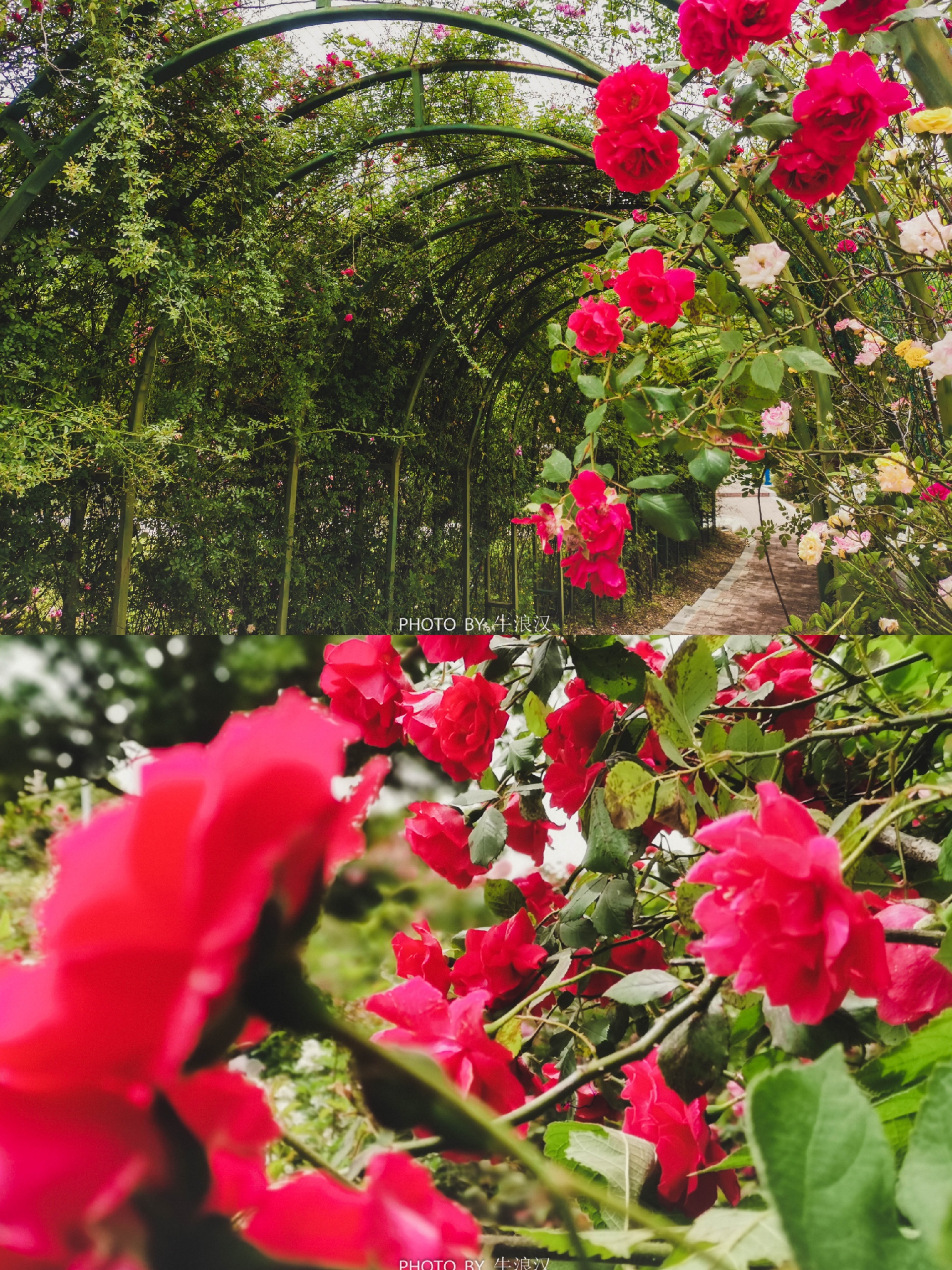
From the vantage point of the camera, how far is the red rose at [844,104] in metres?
0.97

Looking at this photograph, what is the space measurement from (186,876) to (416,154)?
272 centimetres

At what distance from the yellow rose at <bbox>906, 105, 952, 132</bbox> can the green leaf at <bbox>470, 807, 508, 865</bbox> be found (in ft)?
3.23

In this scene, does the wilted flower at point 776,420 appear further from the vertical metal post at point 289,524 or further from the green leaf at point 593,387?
the vertical metal post at point 289,524

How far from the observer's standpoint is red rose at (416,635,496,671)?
50 cm

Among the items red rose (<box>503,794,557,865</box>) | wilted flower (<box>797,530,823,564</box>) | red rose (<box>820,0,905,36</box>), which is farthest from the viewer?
wilted flower (<box>797,530,823,564</box>)

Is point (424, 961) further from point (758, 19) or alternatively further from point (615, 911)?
point (758, 19)

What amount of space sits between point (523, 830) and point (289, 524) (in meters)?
2.13

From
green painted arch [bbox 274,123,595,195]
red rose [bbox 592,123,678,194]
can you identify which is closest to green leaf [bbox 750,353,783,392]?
red rose [bbox 592,123,678,194]

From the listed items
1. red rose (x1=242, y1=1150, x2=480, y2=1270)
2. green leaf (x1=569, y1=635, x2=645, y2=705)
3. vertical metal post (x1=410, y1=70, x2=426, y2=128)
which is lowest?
red rose (x1=242, y1=1150, x2=480, y2=1270)

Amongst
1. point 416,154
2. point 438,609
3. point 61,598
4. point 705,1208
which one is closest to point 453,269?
point 416,154

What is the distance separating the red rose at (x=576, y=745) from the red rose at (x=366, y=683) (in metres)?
0.11

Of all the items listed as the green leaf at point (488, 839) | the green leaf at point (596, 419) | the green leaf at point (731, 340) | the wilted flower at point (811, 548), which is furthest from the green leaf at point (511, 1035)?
the wilted flower at point (811, 548)

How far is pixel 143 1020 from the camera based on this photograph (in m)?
Answer: 0.07

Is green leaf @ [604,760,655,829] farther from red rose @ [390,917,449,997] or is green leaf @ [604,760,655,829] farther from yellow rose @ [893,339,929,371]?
yellow rose @ [893,339,929,371]
